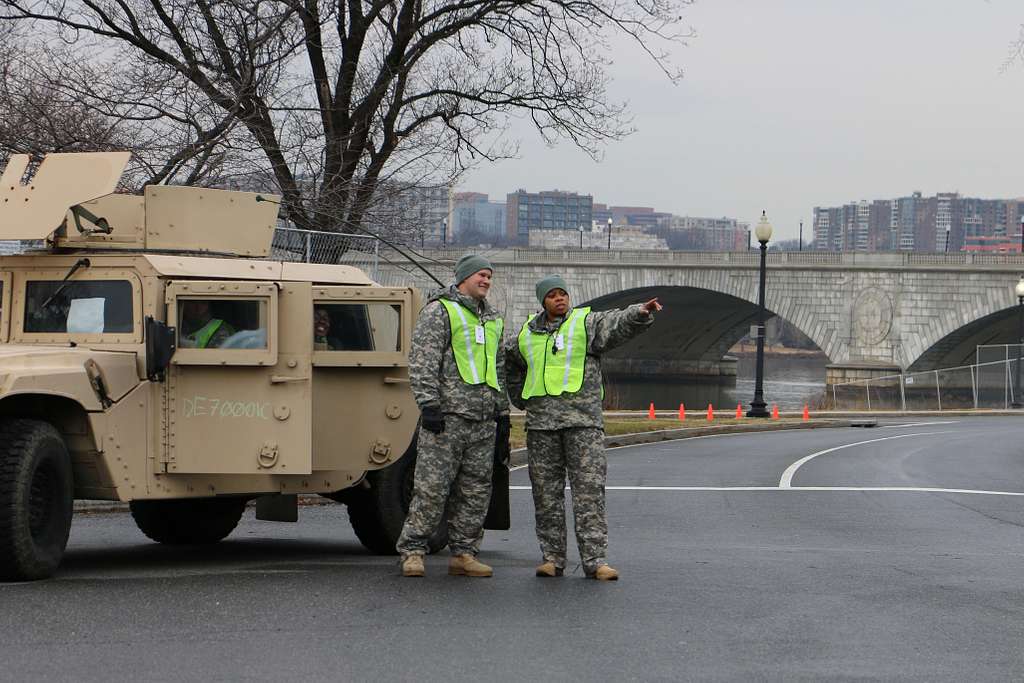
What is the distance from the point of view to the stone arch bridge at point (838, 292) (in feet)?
208

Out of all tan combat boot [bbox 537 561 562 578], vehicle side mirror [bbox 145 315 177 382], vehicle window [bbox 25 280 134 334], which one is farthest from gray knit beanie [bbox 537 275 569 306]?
vehicle window [bbox 25 280 134 334]

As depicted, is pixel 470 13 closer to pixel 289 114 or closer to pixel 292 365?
pixel 289 114

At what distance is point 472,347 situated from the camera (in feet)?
28.7

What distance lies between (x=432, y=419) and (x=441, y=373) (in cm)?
35

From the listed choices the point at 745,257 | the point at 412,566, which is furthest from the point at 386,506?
the point at 745,257

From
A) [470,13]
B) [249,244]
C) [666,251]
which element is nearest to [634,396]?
[666,251]

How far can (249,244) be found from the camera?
1044 centimetres

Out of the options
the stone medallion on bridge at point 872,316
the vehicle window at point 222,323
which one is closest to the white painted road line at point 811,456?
the vehicle window at point 222,323

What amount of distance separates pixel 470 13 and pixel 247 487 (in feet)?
47.0

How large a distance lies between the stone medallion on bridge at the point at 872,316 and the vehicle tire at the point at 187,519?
57.5 metres

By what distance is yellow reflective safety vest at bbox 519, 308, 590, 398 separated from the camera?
8734mm

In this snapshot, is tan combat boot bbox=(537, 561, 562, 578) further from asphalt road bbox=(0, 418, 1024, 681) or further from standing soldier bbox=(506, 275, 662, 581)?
asphalt road bbox=(0, 418, 1024, 681)

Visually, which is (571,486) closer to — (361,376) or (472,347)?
(472,347)

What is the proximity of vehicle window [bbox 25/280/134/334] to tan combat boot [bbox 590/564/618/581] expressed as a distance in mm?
3195
